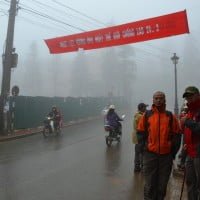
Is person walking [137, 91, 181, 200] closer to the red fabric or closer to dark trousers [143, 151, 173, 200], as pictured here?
dark trousers [143, 151, 173, 200]

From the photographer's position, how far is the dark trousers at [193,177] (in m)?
6.06

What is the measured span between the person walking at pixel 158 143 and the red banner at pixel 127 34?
42.3 ft

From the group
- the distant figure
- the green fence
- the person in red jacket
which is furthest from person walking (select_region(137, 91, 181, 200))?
the green fence

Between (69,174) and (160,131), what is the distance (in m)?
4.77

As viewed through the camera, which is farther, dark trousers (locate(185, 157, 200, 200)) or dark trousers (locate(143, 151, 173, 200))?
dark trousers (locate(143, 151, 173, 200))

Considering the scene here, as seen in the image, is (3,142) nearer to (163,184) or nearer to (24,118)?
(24,118)

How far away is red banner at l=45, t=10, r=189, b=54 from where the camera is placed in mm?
19031

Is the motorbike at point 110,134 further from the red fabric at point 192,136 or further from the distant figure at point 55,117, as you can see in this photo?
the red fabric at point 192,136

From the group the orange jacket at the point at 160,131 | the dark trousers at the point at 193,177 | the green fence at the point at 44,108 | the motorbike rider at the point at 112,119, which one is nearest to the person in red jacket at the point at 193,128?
the dark trousers at the point at 193,177

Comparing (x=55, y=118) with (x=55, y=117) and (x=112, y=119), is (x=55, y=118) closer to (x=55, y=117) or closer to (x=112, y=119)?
(x=55, y=117)

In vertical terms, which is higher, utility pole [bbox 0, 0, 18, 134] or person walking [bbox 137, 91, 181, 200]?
utility pole [bbox 0, 0, 18, 134]

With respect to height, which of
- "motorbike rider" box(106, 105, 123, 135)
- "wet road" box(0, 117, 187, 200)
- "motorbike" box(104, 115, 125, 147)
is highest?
"motorbike rider" box(106, 105, 123, 135)

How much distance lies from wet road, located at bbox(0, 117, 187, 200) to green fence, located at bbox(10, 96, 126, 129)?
26.7 ft

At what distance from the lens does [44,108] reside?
95.5 ft
